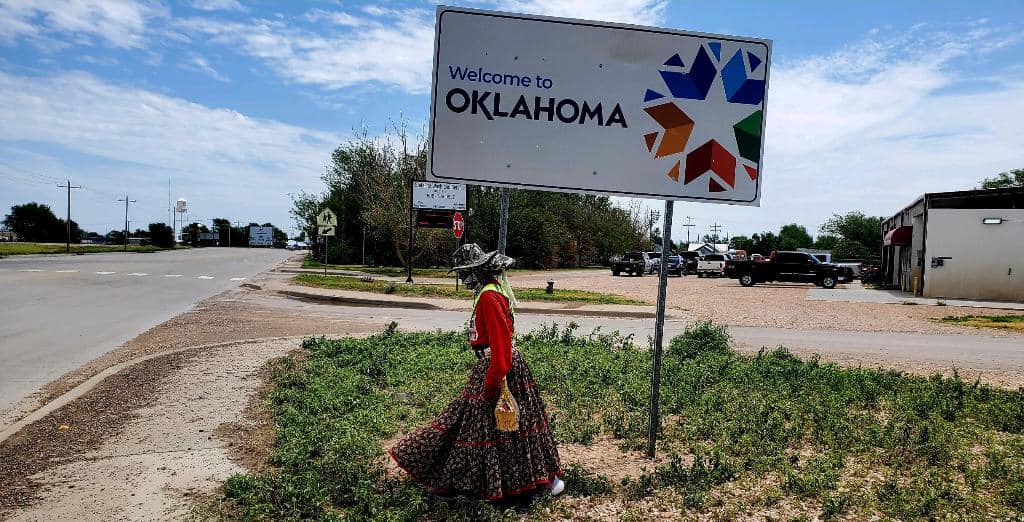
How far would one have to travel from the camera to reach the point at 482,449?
13.8 feet

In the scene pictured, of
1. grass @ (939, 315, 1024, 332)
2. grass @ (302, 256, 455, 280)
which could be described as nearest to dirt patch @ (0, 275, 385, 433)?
grass @ (939, 315, 1024, 332)

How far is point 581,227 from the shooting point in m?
65.9

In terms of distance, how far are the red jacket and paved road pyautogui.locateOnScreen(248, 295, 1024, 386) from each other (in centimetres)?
746

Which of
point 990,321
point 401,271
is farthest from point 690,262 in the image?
point 990,321

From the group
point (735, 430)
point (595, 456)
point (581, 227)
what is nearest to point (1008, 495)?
point (735, 430)

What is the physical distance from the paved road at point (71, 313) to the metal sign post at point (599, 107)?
218 inches

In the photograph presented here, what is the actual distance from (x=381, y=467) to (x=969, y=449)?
4282 mm

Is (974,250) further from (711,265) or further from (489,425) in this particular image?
(489,425)

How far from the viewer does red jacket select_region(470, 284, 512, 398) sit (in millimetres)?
4000

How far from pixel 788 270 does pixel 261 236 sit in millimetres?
88375

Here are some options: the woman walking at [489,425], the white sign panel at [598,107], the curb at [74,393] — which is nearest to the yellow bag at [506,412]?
the woman walking at [489,425]

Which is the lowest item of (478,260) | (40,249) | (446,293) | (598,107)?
(40,249)

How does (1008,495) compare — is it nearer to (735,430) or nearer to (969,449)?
(969,449)

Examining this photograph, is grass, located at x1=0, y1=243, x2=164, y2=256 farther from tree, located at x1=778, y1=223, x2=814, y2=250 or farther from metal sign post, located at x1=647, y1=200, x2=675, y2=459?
tree, located at x1=778, y1=223, x2=814, y2=250
